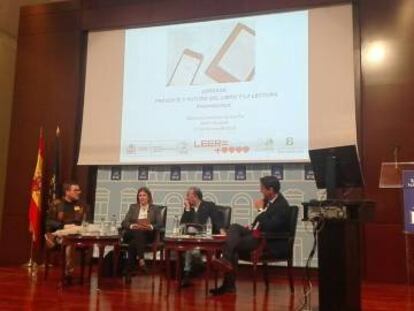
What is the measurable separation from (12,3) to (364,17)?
17.3 ft

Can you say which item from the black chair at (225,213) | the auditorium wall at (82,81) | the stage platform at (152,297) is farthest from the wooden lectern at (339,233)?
the auditorium wall at (82,81)

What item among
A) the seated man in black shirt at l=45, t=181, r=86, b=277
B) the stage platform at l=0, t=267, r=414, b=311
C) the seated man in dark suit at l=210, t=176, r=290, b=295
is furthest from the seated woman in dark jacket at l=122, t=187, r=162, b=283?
the seated man in dark suit at l=210, t=176, r=290, b=295

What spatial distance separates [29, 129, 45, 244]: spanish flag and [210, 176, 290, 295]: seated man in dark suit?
3.06 m

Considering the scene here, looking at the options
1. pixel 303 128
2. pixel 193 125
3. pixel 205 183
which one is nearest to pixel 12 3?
pixel 193 125

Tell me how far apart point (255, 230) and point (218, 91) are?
2.35 meters

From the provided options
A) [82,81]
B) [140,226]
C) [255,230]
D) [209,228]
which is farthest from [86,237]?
[82,81]

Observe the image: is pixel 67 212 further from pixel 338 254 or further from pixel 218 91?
pixel 338 254

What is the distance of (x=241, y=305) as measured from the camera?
158 inches

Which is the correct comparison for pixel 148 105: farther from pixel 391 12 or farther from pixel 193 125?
pixel 391 12

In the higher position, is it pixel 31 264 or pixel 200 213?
pixel 200 213

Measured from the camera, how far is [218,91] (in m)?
6.45

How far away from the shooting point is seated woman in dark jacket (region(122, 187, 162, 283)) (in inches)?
213

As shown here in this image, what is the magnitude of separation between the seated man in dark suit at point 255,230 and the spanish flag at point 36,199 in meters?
3.06

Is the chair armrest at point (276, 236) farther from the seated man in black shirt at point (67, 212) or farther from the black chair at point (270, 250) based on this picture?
the seated man in black shirt at point (67, 212)
